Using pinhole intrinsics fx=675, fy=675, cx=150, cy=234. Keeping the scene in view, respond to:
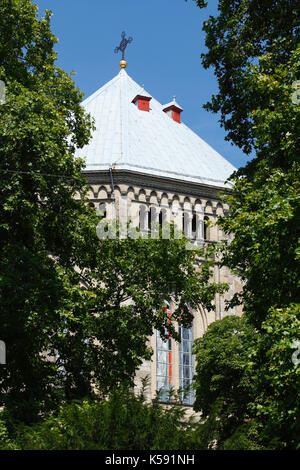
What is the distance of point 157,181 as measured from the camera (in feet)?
111

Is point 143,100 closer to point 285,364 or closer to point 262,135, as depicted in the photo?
point 262,135

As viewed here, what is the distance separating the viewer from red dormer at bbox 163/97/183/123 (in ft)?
136

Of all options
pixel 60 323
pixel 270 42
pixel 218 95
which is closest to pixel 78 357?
pixel 60 323

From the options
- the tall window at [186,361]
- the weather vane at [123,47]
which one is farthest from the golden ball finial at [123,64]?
the tall window at [186,361]

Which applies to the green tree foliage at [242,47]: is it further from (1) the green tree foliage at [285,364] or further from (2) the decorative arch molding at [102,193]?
(2) the decorative arch molding at [102,193]

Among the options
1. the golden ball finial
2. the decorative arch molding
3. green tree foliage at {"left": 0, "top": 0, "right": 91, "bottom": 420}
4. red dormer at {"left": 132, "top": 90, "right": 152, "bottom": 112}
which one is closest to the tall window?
the decorative arch molding

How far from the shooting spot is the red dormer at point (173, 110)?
136 ft

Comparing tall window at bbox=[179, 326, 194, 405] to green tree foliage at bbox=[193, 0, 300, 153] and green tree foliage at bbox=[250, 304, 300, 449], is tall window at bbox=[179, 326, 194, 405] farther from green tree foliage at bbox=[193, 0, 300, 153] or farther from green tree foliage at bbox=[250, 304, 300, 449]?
green tree foliage at bbox=[250, 304, 300, 449]

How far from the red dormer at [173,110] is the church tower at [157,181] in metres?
1.44

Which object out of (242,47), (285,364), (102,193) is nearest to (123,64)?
(102,193)

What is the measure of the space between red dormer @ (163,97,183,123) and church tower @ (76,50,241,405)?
144 cm
